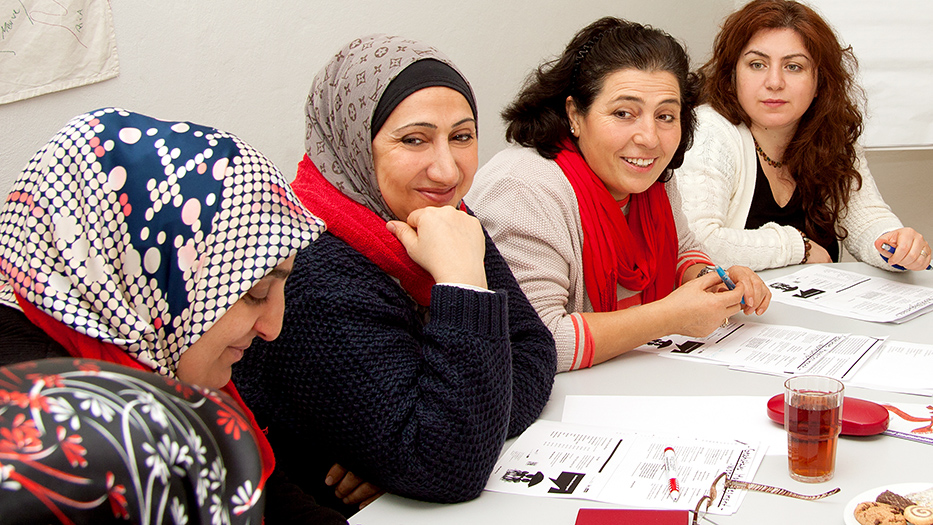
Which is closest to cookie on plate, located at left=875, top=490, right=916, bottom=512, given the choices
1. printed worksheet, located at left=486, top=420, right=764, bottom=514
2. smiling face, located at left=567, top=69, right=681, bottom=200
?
printed worksheet, located at left=486, top=420, right=764, bottom=514

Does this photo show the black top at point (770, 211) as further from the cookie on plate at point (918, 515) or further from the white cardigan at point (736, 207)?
the cookie on plate at point (918, 515)

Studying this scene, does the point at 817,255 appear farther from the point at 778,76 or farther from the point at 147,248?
the point at 147,248

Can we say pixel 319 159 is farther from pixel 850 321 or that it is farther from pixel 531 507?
pixel 850 321

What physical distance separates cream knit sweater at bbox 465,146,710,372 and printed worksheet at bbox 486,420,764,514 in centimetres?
31

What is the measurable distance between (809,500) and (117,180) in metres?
0.88

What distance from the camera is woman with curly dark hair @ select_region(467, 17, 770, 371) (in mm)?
1561

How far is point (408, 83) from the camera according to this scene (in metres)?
1.19

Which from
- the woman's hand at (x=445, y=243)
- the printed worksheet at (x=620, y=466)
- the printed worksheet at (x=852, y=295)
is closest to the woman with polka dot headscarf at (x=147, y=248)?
the woman's hand at (x=445, y=243)

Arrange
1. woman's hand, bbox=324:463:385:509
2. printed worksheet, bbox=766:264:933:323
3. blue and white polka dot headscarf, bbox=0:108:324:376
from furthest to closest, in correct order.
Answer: printed worksheet, bbox=766:264:933:323 → woman's hand, bbox=324:463:385:509 → blue and white polka dot headscarf, bbox=0:108:324:376

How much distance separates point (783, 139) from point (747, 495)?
185 cm

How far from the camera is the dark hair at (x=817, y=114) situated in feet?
7.94

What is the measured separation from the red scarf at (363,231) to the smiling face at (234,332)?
25 cm

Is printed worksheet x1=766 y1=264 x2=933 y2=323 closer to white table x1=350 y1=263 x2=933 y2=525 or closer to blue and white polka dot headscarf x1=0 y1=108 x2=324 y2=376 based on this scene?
white table x1=350 y1=263 x2=933 y2=525

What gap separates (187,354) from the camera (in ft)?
2.79
